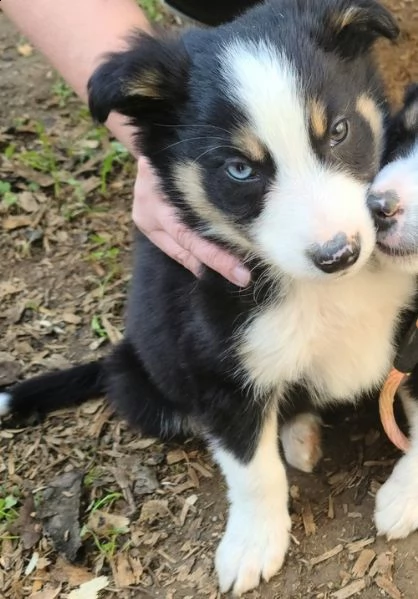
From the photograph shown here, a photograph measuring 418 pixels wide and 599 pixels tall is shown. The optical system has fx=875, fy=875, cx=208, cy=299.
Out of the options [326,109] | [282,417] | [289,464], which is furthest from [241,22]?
[289,464]

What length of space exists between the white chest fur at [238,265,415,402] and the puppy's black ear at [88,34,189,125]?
620mm

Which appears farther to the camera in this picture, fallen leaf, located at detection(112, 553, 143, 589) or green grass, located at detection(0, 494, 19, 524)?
green grass, located at detection(0, 494, 19, 524)

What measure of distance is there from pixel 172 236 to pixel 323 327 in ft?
1.71

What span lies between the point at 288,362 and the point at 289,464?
2.23 feet

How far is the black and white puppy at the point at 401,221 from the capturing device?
2189 millimetres

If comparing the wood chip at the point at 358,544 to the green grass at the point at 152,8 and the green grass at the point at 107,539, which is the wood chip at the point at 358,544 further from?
the green grass at the point at 152,8

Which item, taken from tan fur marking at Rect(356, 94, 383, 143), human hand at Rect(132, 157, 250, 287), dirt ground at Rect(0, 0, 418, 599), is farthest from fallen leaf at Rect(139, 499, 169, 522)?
tan fur marking at Rect(356, 94, 383, 143)

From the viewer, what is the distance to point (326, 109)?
2117 mm

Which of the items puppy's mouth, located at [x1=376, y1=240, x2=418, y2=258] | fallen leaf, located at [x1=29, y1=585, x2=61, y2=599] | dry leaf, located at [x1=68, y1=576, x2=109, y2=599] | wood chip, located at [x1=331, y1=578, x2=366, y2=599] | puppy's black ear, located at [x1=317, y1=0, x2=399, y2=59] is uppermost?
puppy's black ear, located at [x1=317, y1=0, x2=399, y2=59]

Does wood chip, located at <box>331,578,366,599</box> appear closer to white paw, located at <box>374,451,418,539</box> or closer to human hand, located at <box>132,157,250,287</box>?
white paw, located at <box>374,451,418,539</box>

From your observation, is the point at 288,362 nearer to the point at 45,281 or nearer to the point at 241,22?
the point at 241,22

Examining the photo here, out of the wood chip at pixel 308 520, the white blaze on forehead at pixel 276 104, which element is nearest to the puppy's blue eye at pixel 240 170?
the white blaze on forehead at pixel 276 104

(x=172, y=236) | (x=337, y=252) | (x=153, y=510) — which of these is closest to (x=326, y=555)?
(x=153, y=510)

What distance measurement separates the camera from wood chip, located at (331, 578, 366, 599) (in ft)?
8.80
